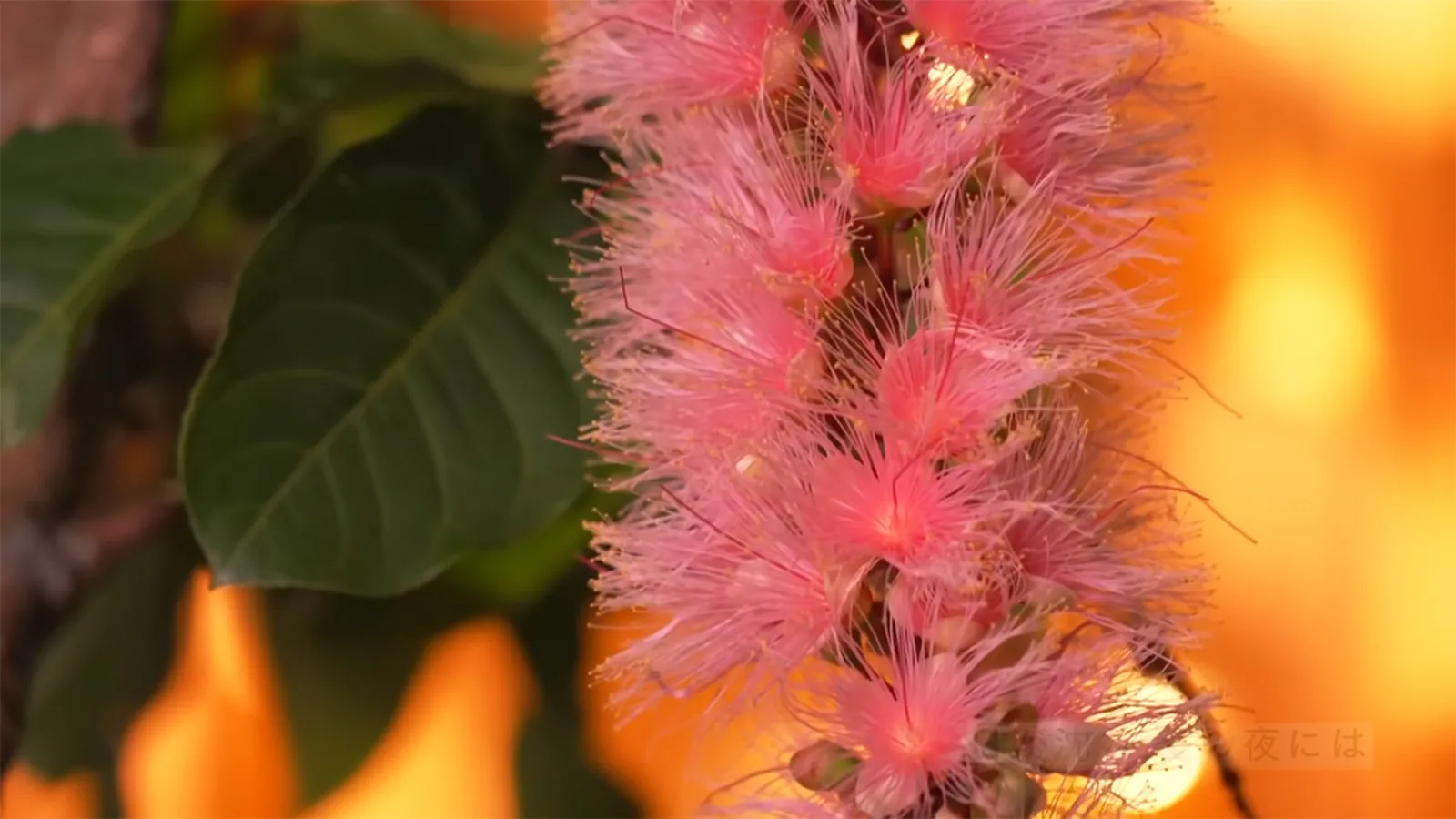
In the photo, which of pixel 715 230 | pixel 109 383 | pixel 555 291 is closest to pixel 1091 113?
pixel 715 230

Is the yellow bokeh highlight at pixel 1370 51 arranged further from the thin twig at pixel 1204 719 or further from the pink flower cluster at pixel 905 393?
the thin twig at pixel 1204 719

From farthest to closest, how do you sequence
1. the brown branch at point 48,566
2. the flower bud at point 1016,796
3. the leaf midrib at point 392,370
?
the brown branch at point 48,566 → the leaf midrib at point 392,370 → the flower bud at point 1016,796

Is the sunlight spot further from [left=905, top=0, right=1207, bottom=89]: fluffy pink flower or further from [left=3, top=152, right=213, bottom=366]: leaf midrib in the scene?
[left=3, top=152, right=213, bottom=366]: leaf midrib

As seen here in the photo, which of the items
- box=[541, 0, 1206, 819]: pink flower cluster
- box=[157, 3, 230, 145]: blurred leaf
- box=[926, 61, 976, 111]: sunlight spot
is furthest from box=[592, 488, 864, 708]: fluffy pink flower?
box=[157, 3, 230, 145]: blurred leaf

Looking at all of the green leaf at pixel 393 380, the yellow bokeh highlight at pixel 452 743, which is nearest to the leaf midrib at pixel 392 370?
the green leaf at pixel 393 380

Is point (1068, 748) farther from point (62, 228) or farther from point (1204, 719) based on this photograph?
point (62, 228)

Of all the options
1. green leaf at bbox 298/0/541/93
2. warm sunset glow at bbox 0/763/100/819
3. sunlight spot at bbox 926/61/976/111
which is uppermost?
sunlight spot at bbox 926/61/976/111

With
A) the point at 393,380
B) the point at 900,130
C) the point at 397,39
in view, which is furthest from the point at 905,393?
the point at 397,39
